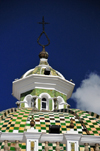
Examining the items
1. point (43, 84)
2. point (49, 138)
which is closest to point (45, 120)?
point (49, 138)

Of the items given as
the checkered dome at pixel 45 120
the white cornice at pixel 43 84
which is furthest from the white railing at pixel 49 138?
the white cornice at pixel 43 84

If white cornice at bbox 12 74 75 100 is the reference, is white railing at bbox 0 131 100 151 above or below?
below

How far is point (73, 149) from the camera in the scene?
3095cm

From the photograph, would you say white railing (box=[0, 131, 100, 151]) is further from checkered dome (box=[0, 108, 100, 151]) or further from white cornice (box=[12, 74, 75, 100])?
white cornice (box=[12, 74, 75, 100])

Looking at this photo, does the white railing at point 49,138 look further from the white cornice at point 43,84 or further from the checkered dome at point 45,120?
the white cornice at point 43,84

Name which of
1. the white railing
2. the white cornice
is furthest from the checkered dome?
the white cornice

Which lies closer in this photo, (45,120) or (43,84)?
(45,120)

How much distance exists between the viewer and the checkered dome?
3322 cm

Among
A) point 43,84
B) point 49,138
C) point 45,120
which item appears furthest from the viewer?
point 43,84

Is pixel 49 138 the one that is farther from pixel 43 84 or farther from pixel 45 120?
pixel 43 84

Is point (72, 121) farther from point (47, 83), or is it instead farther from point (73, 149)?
point (47, 83)

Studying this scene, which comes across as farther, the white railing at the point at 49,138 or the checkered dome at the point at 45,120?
the checkered dome at the point at 45,120

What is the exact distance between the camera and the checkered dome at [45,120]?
3322cm

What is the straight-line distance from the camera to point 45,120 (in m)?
34.3
